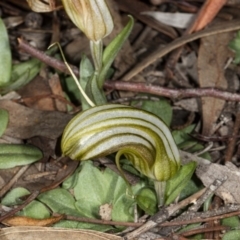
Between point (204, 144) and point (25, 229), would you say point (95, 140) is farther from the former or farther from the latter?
point (204, 144)

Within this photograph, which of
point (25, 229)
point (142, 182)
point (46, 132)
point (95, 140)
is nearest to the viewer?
point (95, 140)

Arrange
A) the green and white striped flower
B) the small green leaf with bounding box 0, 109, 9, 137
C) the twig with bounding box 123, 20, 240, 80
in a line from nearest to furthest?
the green and white striped flower → the small green leaf with bounding box 0, 109, 9, 137 → the twig with bounding box 123, 20, 240, 80

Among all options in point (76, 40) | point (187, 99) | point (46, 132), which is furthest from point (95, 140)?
point (76, 40)

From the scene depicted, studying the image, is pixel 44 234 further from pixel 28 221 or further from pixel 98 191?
pixel 98 191

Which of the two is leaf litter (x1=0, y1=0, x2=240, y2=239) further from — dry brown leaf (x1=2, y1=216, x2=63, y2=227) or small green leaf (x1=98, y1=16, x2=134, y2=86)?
small green leaf (x1=98, y1=16, x2=134, y2=86)

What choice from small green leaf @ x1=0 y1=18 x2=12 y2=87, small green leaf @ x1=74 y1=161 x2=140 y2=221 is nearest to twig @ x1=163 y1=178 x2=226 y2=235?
small green leaf @ x1=74 y1=161 x2=140 y2=221

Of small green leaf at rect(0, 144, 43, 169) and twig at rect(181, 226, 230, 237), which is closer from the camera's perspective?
twig at rect(181, 226, 230, 237)
